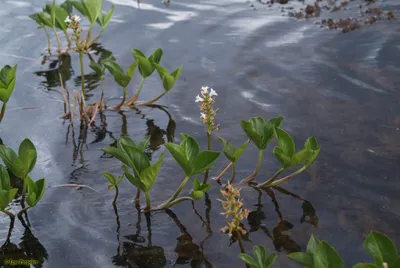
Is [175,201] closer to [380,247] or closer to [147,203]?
[147,203]

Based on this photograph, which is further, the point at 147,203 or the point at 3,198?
the point at 147,203

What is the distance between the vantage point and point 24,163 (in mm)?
2945

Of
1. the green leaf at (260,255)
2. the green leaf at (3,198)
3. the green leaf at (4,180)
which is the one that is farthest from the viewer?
the green leaf at (4,180)

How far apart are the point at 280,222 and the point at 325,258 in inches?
28.9

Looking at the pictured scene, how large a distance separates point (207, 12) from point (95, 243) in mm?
3522

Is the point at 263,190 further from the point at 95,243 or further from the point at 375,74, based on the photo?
the point at 375,74

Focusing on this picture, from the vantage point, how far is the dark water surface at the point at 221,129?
2.90 metres

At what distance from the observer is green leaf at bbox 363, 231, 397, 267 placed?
2.28 meters

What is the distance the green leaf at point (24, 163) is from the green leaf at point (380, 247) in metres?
1.49

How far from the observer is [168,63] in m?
4.94

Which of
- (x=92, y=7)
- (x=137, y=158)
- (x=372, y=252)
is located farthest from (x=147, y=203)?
(x=92, y=7)

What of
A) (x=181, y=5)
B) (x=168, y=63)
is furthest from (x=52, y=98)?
(x=181, y=5)

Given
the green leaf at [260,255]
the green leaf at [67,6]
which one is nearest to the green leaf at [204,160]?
the green leaf at [260,255]

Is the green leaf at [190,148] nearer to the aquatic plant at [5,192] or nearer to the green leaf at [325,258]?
the aquatic plant at [5,192]
